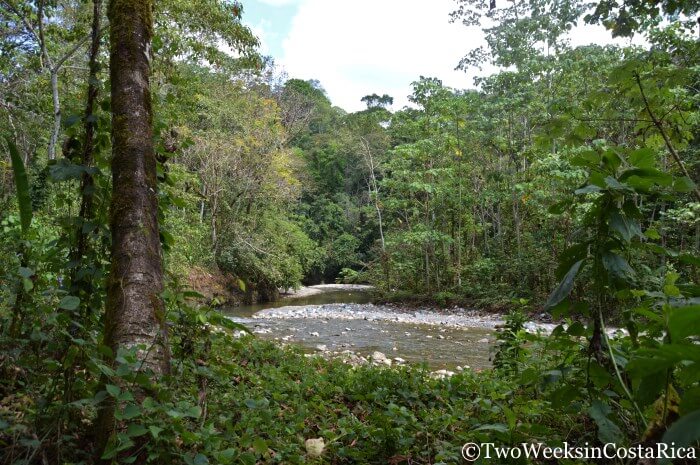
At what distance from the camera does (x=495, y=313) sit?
44.7 feet

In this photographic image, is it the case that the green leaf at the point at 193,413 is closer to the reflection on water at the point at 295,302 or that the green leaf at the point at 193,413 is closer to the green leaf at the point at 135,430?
the green leaf at the point at 135,430

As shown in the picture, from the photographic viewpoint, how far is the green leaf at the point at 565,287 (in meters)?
1.44

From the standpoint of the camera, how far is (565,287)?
146 cm

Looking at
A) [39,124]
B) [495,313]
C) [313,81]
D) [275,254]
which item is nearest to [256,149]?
[275,254]

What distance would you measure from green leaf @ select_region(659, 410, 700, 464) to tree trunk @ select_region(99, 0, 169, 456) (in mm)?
1364

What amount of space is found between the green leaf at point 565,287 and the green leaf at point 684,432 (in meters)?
0.89

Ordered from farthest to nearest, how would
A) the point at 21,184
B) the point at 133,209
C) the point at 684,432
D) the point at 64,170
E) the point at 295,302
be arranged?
the point at 295,302 < the point at 64,170 < the point at 133,209 < the point at 21,184 < the point at 684,432

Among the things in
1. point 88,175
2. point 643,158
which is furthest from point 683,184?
point 88,175

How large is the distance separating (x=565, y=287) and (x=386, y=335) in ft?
28.2

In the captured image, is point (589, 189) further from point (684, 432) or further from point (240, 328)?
point (240, 328)

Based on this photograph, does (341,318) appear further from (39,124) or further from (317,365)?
(39,124)

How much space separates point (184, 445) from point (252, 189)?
18180 millimetres

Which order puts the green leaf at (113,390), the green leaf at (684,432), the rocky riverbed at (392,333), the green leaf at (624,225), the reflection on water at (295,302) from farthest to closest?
the reflection on water at (295,302), the rocky riverbed at (392,333), the green leaf at (624,225), the green leaf at (113,390), the green leaf at (684,432)

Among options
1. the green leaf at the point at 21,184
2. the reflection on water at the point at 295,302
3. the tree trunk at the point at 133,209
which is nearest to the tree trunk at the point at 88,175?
the tree trunk at the point at 133,209
